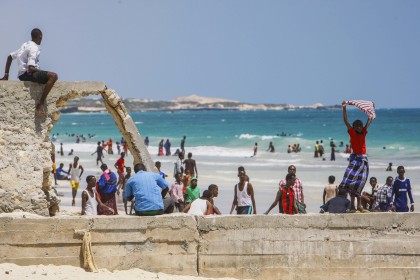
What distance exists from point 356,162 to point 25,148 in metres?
4.58

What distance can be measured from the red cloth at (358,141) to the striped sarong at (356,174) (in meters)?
0.07

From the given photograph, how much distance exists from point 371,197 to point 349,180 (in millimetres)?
3210

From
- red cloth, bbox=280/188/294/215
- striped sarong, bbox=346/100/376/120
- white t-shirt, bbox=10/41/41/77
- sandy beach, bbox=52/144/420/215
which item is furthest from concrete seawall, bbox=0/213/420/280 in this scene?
sandy beach, bbox=52/144/420/215

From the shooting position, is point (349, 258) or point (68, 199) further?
point (68, 199)

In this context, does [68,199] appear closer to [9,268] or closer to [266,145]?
[9,268]

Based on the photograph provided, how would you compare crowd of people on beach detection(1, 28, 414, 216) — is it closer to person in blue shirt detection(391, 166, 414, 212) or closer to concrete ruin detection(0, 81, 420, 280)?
person in blue shirt detection(391, 166, 414, 212)

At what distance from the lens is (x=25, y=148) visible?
32.3 ft

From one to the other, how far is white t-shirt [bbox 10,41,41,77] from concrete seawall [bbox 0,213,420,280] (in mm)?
2087

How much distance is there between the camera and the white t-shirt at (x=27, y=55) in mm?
9898

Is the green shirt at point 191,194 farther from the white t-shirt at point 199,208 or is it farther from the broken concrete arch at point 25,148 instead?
the broken concrete arch at point 25,148

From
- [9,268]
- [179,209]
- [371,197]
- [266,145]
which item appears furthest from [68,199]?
[266,145]

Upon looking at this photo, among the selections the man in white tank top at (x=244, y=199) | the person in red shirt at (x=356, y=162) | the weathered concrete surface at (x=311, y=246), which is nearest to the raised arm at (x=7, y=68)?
the weathered concrete surface at (x=311, y=246)

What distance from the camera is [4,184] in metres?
9.66

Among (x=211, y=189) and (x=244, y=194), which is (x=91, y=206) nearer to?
(x=211, y=189)
